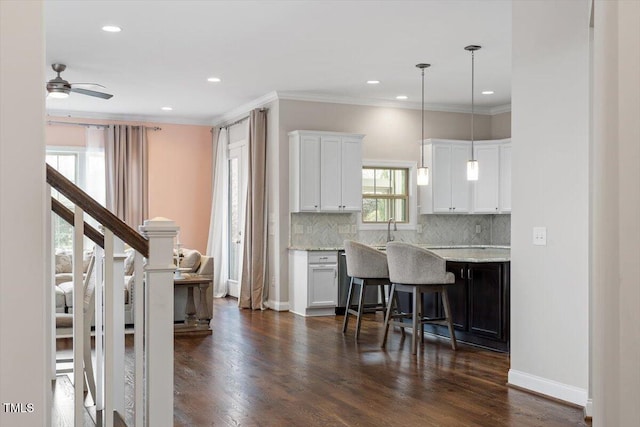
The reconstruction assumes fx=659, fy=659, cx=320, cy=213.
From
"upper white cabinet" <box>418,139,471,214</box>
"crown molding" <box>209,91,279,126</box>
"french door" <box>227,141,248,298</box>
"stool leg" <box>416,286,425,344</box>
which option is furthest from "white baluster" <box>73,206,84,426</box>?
"upper white cabinet" <box>418,139,471,214</box>

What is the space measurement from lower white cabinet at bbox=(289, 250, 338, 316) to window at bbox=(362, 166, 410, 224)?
112 cm

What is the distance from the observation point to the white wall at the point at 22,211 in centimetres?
182

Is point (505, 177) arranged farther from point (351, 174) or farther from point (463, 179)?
point (351, 174)

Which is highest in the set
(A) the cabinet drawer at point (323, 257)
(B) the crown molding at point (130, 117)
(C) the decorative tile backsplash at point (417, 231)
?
(B) the crown molding at point (130, 117)

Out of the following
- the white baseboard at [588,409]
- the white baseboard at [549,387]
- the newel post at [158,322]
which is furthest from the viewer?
the white baseboard at [549,387]

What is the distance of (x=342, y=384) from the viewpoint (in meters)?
4.74

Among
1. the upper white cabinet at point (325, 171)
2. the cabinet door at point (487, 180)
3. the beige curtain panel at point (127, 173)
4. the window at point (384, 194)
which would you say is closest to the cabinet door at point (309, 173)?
the upper white cabinet at point (325, 171)

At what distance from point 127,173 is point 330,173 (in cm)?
343

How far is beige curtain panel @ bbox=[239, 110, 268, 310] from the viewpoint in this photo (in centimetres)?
878

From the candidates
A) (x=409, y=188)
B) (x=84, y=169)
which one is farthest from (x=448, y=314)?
(x=84, y=169)

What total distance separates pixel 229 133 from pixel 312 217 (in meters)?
2.43

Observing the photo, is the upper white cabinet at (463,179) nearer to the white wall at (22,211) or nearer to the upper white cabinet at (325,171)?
the upper white cabinet at (325,171)

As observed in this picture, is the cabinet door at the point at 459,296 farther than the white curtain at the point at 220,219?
No

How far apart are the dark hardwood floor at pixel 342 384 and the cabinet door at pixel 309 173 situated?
6.75 feet
